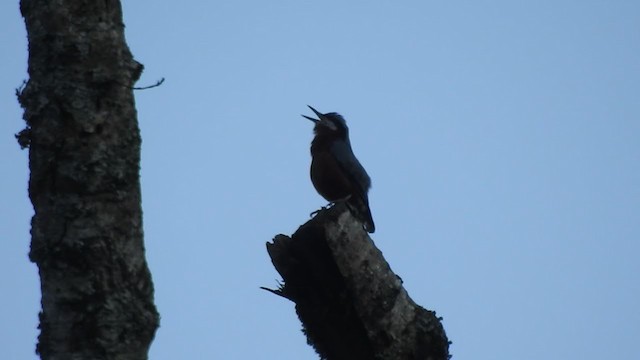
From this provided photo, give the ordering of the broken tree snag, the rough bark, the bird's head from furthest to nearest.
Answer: the bird's head, the broken tree snag, the rough bark

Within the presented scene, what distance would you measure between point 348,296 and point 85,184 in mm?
2279

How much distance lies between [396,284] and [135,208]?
2170mm

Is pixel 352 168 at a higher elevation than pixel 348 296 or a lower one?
higher

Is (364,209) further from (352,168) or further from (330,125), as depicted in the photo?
(330,125)

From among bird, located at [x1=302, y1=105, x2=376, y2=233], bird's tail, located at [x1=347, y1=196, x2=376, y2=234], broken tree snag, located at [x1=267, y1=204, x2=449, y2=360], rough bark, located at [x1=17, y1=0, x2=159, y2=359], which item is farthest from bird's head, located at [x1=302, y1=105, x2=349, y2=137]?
rough bark, located at [x1=17, y1=0, x2=159, y2=359]

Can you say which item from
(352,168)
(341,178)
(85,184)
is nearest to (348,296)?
(85,184)

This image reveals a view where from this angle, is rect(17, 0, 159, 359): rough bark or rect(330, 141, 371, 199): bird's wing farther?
rect(330, 141, 371, 199): bird's wing

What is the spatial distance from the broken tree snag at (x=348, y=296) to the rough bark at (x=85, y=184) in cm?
196

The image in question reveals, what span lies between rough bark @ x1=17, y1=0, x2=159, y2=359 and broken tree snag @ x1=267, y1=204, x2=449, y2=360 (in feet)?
6.42

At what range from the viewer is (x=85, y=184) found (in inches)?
125

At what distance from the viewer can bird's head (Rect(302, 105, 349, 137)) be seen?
1025 cm

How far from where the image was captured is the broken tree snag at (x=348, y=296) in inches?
192

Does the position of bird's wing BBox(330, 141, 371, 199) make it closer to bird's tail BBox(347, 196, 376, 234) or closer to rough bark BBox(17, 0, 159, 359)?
bird's tail BBox(347, 196, 376, 234)

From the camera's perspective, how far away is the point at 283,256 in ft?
17.8
